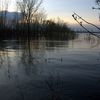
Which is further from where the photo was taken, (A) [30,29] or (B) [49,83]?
(A) [30,29]

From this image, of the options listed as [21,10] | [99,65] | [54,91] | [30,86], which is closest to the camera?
[54,91]

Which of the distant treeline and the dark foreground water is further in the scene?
the distant treeline

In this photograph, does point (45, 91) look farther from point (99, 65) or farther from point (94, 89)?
point (99, 65)

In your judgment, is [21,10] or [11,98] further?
[21,10]

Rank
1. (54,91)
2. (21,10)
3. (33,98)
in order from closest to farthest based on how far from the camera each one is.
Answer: (33,98) → (54,91) → (21,10)

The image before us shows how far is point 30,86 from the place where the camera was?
10.3 metres

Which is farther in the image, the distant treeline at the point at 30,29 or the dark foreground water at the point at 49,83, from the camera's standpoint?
the distant treeline at the point at 30,29

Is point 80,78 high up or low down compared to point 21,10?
down

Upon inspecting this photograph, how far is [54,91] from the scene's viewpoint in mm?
9438

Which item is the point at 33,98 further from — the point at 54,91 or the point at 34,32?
the point at 34,32

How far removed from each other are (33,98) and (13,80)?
278cm

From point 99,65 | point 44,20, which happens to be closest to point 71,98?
point 99,65

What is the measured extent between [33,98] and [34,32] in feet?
252

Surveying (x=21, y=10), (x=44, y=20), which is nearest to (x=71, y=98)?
(x=21, y=10)
